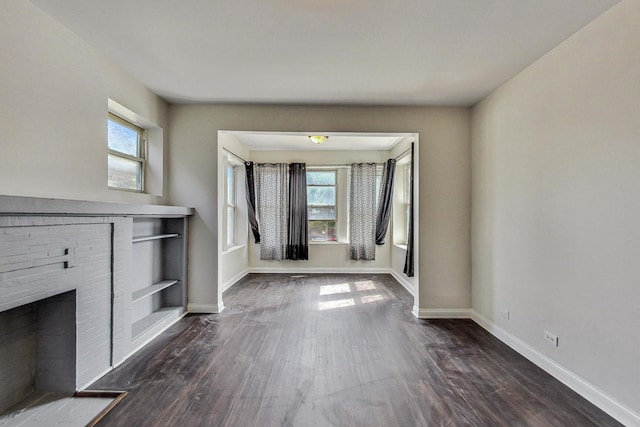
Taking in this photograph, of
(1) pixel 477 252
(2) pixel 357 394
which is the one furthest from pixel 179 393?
(1) pixel 477 252

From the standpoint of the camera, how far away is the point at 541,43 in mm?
2271

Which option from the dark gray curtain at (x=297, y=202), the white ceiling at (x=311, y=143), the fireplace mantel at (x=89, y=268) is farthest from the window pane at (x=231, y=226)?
the fireplace mantel at (x=89, y=268)

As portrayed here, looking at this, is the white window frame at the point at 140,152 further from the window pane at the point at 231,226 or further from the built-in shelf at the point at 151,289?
the window pane at the point at 231,226

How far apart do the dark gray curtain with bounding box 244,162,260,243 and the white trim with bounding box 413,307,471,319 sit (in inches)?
143

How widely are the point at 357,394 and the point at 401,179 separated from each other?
176 inches

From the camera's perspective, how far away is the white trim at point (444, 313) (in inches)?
142

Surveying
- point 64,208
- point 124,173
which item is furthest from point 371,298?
point 64,208

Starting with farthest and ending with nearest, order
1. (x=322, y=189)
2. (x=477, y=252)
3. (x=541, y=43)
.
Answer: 1. (x=322, y=189)
2. (x=477, y=252)
3. (x=541, y=43)

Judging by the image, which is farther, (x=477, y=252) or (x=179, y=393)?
(x=477, y=252)

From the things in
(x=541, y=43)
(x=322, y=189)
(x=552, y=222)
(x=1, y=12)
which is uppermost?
(x=541, y=43)

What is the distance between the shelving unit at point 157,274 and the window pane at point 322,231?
10.1ft

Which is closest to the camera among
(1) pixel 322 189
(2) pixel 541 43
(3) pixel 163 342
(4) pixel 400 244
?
(2) pixel 541 43

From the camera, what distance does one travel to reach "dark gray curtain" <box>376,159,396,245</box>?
5.66 meters

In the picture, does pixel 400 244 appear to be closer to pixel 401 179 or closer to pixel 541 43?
pixel 401 179
